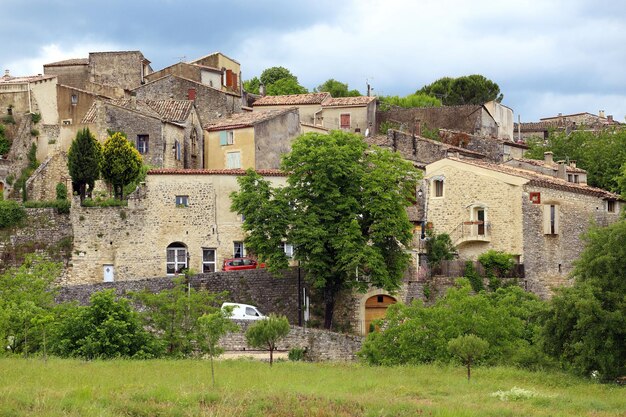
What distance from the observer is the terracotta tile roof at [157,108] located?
68.5 metres

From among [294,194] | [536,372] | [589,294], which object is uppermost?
[294,194]

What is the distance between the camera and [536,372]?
42.3 metres

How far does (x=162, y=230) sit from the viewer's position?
59375 mm

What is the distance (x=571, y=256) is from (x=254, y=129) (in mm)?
17662

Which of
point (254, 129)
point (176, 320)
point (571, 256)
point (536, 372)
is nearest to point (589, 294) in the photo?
point (536, 372)

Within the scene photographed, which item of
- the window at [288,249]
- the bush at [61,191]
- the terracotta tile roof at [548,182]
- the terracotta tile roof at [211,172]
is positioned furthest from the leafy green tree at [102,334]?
the terracotta tile roof at [548,182]

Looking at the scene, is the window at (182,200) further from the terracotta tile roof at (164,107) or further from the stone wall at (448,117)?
the stone wall at (448,117)

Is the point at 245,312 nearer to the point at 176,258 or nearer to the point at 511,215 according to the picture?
the point at 176,258

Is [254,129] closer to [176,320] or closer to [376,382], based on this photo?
[176,320]

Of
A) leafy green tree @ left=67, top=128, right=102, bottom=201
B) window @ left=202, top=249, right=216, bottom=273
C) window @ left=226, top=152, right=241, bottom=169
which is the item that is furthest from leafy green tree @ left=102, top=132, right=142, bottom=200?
window @ left=226, top=152, right=241, bottom=169

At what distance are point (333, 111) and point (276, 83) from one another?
25.0 meters

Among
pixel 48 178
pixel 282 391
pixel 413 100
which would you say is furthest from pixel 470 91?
pixel 282 391

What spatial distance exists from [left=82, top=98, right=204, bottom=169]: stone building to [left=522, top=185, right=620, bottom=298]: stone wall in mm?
18673

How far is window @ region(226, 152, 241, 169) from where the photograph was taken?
67688 mm
